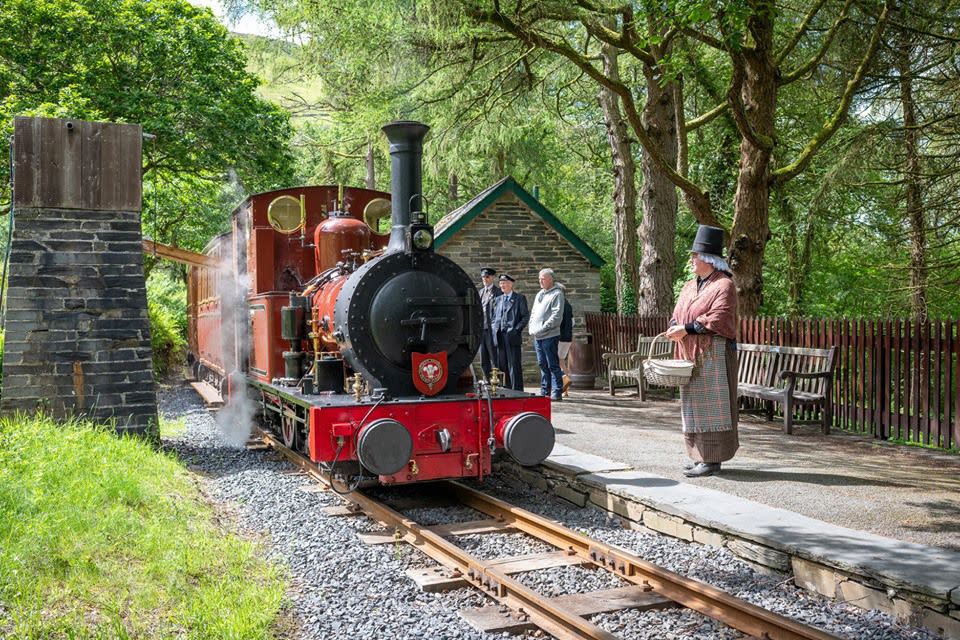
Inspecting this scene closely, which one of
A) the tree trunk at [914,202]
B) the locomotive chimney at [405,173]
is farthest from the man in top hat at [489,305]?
the tree trunk at [914,202]

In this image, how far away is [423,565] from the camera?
5.02m

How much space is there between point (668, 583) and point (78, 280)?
20.7 feet

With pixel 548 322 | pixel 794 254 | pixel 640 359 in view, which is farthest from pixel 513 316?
pixel 794 254

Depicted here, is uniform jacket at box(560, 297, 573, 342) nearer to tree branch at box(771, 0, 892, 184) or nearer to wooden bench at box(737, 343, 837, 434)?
wooden bench at box(737, 343, 837, 434)

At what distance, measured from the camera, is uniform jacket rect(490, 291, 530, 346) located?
33.4ft

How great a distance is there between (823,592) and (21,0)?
13115 mm

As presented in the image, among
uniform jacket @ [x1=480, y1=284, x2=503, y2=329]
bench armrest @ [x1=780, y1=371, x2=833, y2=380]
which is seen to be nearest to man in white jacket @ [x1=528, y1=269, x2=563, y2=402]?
uniform jacket @ [x1=480, y1=284, x2=503, y2=329]


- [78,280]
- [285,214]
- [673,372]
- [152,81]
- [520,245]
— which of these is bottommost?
[673,372]

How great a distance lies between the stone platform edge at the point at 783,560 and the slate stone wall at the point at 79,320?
4.30 metres

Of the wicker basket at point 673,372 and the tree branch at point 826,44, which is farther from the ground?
the tree branch at point 826,44

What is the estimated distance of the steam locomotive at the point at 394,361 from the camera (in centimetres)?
601

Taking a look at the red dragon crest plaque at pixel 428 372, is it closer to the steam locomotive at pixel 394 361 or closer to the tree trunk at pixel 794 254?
the steam locomotive at pixel 394 361

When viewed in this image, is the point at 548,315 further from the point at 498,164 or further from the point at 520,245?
the point at 498,164

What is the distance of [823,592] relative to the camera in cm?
430
